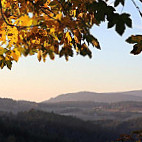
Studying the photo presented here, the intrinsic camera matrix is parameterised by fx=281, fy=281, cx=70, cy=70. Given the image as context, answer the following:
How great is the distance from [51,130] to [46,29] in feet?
71.9

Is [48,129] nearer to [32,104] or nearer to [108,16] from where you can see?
[108,16]

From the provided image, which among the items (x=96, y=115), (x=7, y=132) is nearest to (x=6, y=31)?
(x=7, y=132)

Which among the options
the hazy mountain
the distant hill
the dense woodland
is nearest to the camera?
the dense woodland

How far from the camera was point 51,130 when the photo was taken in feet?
83.3

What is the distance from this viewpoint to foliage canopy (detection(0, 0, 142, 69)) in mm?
3480

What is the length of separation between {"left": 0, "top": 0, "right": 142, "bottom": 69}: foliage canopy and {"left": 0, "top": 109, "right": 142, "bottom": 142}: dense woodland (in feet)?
43.8

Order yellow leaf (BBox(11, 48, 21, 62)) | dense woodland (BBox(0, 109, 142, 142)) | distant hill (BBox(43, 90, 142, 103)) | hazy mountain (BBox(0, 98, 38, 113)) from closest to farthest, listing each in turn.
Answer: yellow leaf (BBox(11, 48, 21, 62)), dense woodland (BBox(0, 109, 142, 142)), hazy mountain (BBox(0, 98, 38, 113)), distant hill (BBox(43, 90, 142, 103))

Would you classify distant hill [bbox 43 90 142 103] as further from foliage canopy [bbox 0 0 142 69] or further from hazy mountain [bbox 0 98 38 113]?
foliage canopy [bbox 0 0 142 69]

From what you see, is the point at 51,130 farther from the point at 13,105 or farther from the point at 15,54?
the point at 13,105

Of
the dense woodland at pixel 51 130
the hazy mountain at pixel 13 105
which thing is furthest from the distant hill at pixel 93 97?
the dense woodland at pixel 51 130

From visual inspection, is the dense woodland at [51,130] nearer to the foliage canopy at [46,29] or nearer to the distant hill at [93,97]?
the foliage canopy at [46,29]

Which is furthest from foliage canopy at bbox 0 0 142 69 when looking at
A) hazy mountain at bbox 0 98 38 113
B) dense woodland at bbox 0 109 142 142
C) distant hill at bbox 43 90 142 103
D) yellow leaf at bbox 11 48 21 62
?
distant hill at bbox 43 90 142 103

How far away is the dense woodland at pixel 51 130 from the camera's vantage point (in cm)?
1958

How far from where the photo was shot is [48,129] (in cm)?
2569
